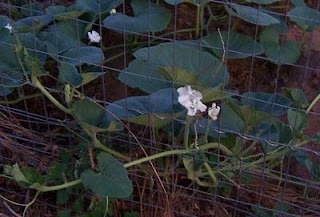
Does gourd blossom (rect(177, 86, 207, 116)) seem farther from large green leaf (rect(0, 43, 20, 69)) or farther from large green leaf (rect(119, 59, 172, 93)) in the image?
large green leaf (rect(0, 43, 20, 69))

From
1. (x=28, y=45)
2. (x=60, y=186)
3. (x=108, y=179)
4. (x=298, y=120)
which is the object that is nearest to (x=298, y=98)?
(x=298, y=120)

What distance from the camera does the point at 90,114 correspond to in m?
1.83

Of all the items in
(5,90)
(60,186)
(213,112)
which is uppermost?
(213,112)

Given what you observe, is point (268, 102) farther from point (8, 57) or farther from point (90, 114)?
point (8, 57)

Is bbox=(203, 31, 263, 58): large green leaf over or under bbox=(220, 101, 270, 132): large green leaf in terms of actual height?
over

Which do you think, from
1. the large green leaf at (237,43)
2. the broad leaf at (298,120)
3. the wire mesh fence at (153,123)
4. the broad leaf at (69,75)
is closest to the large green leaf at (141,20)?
the wire mesh fence at (153,123)

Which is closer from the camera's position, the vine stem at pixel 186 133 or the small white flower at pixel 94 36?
the vine stem at pixel 186 133

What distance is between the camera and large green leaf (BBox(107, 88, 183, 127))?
1.80 m

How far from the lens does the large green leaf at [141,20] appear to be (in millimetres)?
2080

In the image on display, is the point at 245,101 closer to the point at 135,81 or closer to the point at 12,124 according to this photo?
the point at 135,81

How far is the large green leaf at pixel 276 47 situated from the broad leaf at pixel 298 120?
0.44 metres

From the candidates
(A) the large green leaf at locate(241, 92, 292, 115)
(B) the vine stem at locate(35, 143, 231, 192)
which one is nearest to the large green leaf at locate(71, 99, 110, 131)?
(B) the vine stem at locate(35, 143, 231, 192)

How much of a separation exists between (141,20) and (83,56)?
0.82ft

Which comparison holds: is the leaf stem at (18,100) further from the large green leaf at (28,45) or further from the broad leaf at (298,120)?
the broad leaf at (298,120)
